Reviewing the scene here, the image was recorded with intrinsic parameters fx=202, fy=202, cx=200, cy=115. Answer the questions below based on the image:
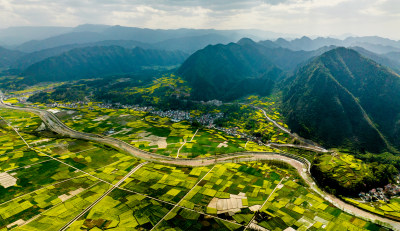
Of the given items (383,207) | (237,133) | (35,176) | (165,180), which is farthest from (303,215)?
(35,176)

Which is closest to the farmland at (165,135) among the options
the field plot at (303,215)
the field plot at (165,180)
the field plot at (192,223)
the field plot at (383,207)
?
the field plot at (165,180)

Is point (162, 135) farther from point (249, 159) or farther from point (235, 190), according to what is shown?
point (235, 190)

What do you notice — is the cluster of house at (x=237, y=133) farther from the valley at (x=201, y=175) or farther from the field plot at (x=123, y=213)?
the field plot at (x=123, y=213)

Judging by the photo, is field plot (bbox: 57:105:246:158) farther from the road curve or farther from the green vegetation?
the green vegetation

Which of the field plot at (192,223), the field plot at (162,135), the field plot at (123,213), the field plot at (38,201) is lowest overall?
the field plot at (38,201)

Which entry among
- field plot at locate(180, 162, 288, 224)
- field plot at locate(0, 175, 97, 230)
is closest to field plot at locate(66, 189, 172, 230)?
field plot at locate(180, 162, 288, 224)

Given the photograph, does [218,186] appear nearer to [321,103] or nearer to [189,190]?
[189,190]

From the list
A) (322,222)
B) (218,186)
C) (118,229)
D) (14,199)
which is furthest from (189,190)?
(14,199)
